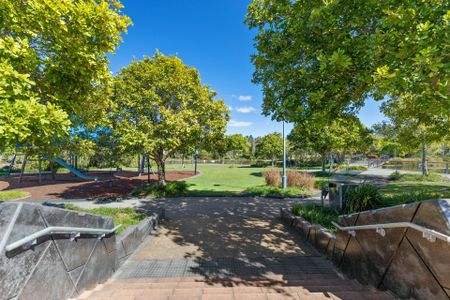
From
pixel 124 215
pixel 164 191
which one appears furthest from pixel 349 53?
pixel 164 191

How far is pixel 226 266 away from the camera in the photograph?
495cm

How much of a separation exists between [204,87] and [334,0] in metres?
9.63

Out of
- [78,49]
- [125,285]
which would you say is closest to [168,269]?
[125,285]

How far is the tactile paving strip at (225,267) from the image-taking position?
4645mm

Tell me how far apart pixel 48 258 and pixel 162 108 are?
31.4 ft

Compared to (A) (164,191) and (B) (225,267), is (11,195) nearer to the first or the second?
(A) (164,191)

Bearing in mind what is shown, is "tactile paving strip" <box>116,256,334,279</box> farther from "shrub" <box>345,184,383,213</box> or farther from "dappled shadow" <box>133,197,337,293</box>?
"shrub" <box>345,184,383,213</box>

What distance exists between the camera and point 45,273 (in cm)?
251

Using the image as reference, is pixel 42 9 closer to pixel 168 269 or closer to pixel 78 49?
pixel 78 49

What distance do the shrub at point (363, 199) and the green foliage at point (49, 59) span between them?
8.14 meters

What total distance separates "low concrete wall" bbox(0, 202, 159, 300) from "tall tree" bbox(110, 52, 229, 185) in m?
7.42

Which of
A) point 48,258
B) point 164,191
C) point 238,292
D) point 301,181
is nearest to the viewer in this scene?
point 48,258

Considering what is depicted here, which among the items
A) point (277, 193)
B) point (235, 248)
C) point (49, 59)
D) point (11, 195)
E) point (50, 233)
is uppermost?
point (49, 59)

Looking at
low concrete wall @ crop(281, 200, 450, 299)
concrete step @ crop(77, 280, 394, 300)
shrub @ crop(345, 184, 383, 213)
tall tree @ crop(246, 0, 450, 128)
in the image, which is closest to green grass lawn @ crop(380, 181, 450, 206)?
shrub @ crop(345, 184, 383, 213)
